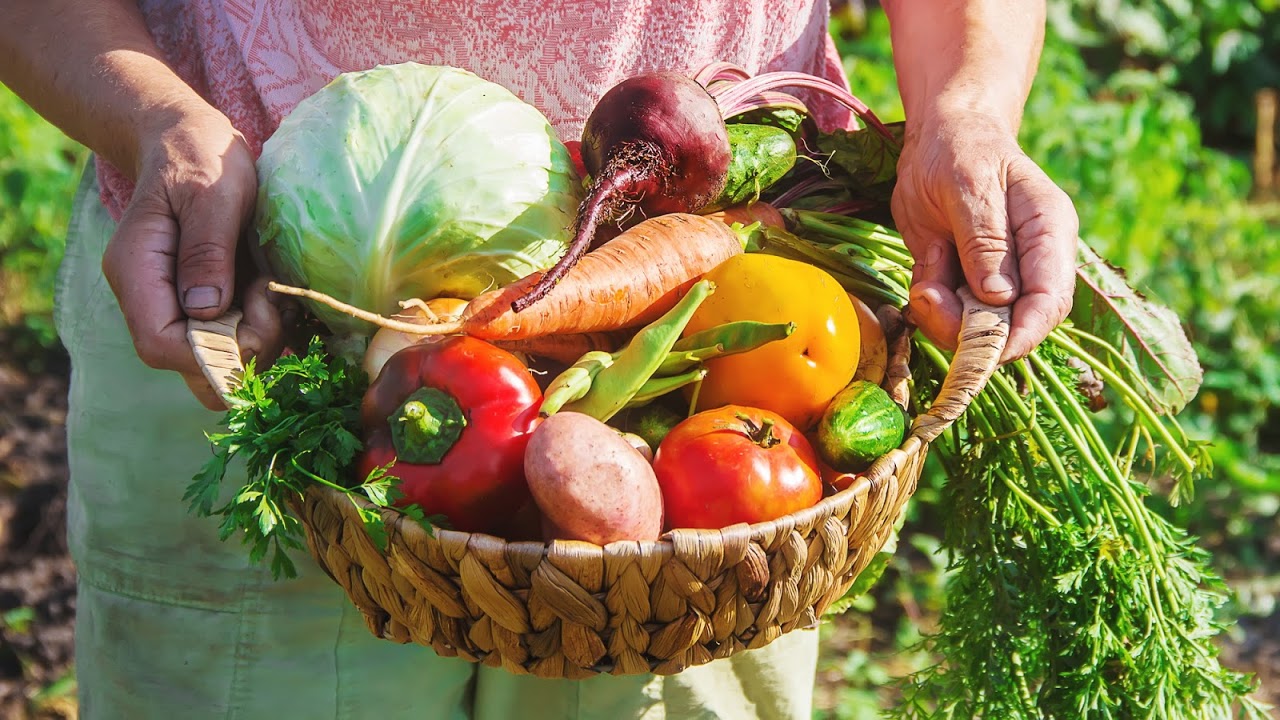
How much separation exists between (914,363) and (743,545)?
67cm

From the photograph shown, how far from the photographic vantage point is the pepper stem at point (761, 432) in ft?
4.74

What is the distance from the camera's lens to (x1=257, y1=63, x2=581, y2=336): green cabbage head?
1.55 meters

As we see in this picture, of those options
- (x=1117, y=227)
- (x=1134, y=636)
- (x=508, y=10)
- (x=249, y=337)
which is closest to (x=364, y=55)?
(x=508, y=10)

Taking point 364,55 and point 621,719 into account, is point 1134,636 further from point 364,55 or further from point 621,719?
point 364,55

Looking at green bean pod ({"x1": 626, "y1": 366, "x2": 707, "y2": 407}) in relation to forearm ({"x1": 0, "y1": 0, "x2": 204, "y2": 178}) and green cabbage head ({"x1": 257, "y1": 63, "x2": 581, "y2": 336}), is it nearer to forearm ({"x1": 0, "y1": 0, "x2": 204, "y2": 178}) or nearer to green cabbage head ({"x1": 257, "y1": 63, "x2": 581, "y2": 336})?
green cabbage head ({"x1": 257, "y1": 63, "x2": 581, "y2": 336})

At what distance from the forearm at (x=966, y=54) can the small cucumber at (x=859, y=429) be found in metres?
0.53

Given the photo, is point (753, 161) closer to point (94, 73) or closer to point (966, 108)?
point (966, 108)

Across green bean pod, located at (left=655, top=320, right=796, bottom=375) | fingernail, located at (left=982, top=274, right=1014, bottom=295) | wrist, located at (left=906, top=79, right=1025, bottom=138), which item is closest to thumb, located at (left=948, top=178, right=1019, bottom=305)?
fingernail, located at (left=982, top=274, right=1014, bottom=295)

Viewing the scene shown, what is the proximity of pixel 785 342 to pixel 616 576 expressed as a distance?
45 centimetres

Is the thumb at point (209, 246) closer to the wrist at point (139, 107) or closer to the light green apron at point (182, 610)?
the wrist at point (139, 107)

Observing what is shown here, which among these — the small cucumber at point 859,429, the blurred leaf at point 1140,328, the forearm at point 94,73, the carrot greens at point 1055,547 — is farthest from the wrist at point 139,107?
the blurred leaf at point 1140,328

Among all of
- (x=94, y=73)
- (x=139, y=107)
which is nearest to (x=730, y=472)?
(x=139, y=107)

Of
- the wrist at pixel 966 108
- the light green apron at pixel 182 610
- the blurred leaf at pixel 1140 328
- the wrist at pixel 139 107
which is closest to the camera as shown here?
the wrist at pixel 139 107

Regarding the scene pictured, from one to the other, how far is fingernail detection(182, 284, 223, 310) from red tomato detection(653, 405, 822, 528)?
618mm
